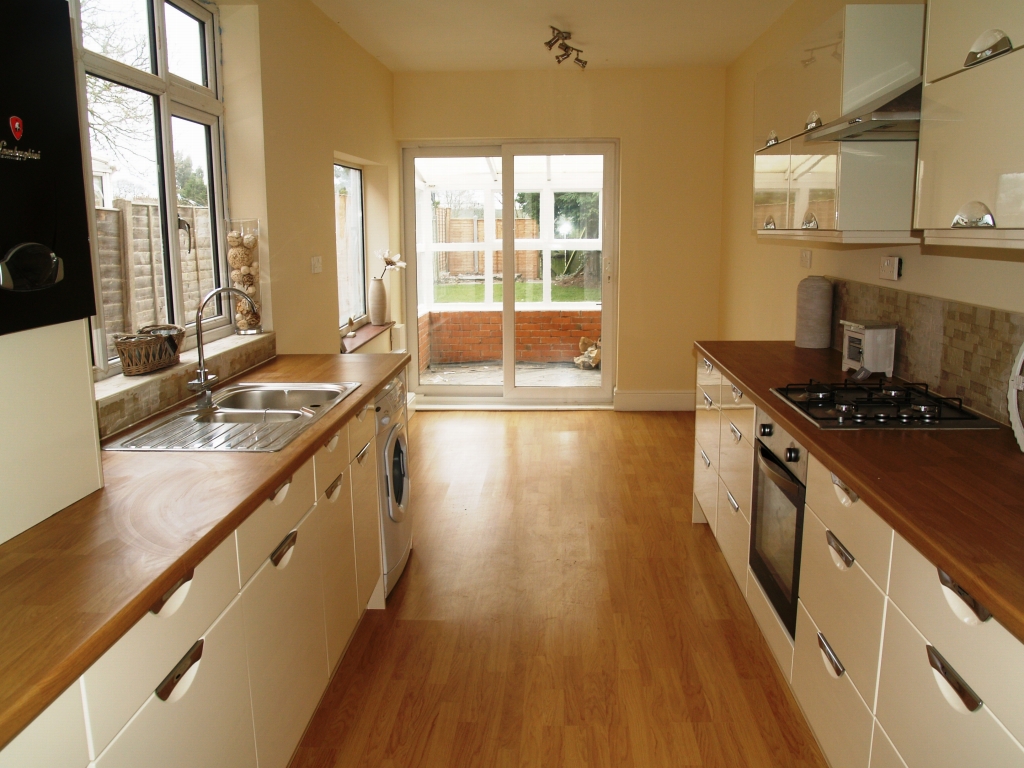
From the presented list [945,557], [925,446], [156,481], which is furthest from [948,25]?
[156,481]

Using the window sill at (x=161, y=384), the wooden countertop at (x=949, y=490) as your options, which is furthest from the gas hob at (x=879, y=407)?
the window sill at (x=161, y=384)

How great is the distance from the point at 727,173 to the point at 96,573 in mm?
5534

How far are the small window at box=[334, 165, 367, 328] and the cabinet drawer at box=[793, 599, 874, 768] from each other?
3959 mm

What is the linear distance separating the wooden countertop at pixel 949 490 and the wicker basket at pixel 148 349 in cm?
204

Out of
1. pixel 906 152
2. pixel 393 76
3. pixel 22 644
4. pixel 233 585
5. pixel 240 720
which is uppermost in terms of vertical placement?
pixel 393 76

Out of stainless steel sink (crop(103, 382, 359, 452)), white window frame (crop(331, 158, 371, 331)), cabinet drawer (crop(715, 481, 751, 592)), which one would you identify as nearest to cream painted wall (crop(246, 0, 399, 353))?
white window frame (crop(331, 158, 371, 331))

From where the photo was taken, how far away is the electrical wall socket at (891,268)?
3.11 meters

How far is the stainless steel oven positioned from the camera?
2309mm

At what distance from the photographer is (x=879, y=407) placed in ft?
8.10

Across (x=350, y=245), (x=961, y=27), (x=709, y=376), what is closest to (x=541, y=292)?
(x=350, y=245)

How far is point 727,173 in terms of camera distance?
6008mm

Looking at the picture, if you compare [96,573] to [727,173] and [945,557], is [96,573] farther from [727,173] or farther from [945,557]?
[727,173]

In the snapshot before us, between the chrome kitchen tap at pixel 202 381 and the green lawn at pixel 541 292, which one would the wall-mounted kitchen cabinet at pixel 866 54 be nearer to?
the chrome kitchen tap at pixel 202 381

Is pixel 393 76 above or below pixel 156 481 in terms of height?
above
